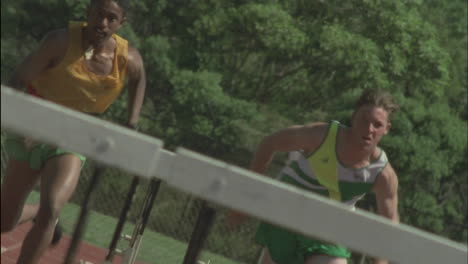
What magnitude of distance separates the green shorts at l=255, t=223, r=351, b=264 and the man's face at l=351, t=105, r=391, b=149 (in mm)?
495

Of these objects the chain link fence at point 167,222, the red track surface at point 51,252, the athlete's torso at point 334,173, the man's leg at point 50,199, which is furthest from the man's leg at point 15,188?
the chain link fence at point 167,222

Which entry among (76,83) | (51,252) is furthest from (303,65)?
(76,83)

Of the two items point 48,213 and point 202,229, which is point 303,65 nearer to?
point 48,213

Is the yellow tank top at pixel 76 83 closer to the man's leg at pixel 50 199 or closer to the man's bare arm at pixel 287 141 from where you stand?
the man's leg at pixel 50 199

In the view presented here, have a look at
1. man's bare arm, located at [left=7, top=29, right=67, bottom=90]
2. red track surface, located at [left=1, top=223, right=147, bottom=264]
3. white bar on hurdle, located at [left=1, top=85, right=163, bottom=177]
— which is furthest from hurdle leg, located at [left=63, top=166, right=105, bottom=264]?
red track surface, located at [left=1, top=223, right=147, bottom=264]

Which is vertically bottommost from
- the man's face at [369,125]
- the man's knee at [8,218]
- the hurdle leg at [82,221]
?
the man's knee at [8,218]

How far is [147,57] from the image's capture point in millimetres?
20750

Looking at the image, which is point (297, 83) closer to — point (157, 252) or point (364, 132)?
point (157, 252)

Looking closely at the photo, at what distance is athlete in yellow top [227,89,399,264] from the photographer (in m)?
4.63

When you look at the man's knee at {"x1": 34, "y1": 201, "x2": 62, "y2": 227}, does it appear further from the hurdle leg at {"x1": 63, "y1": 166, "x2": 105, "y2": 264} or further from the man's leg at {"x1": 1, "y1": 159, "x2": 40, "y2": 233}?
the hurdle leg at {"x1": 63, "y1": 166, "x2": 105, "y2": 264}

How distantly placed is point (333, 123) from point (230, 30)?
1648 cm

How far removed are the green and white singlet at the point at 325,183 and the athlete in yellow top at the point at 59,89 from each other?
35.4 inches

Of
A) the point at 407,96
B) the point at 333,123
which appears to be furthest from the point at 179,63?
the point at 333,123

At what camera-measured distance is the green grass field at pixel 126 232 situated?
11852mm
